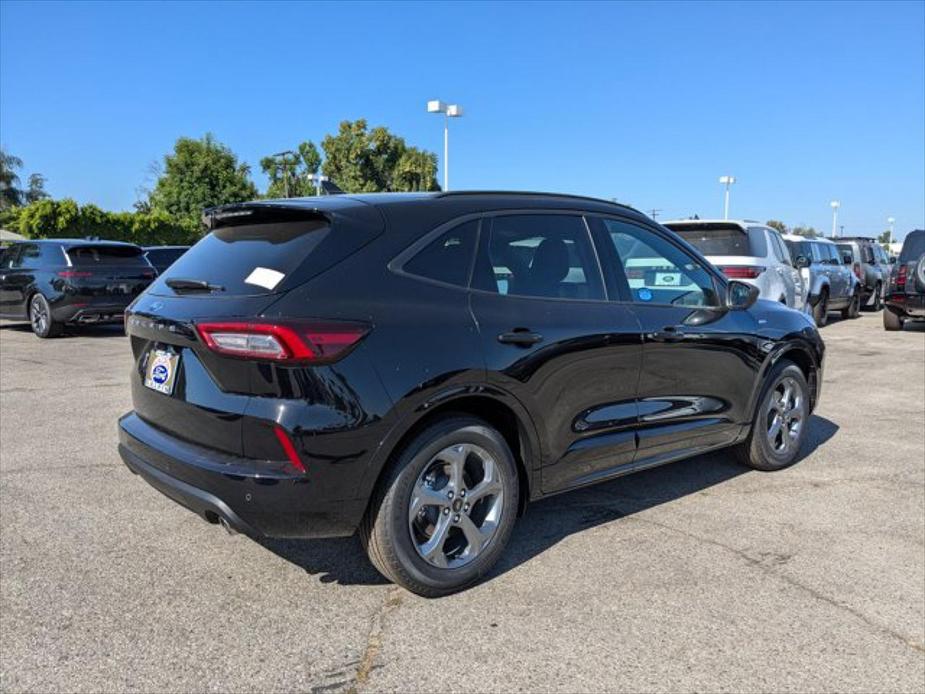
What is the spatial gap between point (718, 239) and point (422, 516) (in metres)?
9.11

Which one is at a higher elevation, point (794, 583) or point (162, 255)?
point (162, 255)

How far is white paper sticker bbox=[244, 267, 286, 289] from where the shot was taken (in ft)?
9.78

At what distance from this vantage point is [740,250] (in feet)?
36.0

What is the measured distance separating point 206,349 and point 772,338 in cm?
363

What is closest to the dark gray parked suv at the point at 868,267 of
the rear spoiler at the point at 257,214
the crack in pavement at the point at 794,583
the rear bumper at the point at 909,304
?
the rear bumper at the point at 909,304

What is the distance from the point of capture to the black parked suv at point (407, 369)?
284 cm

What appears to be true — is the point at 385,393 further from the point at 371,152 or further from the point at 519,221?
the point at 371,152

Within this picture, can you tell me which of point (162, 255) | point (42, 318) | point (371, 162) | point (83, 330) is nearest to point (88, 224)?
point (162, 255)

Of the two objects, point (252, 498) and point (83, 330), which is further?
point (83, 330)

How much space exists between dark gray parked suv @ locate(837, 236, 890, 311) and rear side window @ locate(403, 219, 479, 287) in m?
18.1

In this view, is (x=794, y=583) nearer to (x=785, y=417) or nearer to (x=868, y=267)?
(x=785, y=417)

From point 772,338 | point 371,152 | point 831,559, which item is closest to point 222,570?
point 831,559

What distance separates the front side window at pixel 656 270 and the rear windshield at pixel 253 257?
5.63ft

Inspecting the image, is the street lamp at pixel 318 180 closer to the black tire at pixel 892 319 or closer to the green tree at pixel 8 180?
the black tire at pixel 892 319
